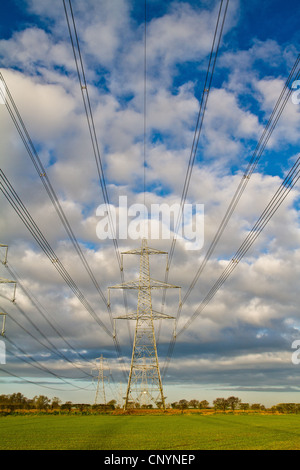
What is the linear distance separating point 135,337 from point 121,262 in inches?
512

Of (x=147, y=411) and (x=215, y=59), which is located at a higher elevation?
(x=215, y=59)

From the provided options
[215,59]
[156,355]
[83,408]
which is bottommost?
[83,408]

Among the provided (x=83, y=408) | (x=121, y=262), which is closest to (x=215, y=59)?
(x=121, y=262)
